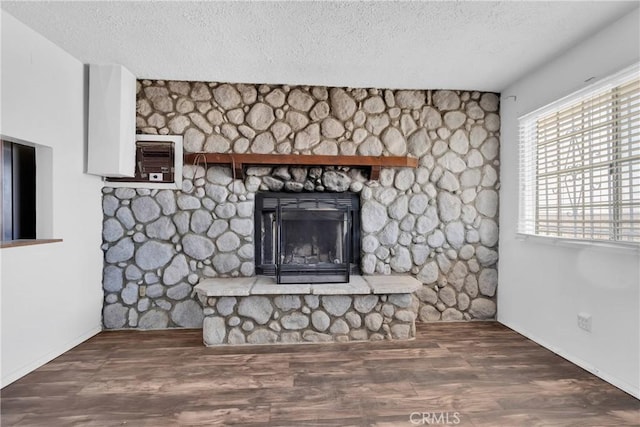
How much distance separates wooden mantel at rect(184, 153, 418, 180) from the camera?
278cm

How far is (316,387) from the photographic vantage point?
192 cm

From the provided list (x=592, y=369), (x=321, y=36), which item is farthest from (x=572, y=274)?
(x=321, y=36)

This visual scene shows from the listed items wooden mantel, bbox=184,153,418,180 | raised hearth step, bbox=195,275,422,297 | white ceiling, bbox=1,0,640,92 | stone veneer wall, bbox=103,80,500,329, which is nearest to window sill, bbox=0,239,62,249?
stone veneer wall, bbox=103,80,500,329

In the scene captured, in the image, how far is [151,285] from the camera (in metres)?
2.88

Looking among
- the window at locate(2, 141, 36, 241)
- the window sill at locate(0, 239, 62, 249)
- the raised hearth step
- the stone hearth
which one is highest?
the window at locate(2, 141, 36, 241)

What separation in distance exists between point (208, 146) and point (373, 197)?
1.61 m

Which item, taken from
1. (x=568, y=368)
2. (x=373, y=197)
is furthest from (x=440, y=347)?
(x=373, y=197)

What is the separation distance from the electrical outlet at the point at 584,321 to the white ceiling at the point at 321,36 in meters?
1.89

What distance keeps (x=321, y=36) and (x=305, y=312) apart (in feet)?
6.77

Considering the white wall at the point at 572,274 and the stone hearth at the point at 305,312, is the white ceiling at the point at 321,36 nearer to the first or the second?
the white wall at the point at 572,274

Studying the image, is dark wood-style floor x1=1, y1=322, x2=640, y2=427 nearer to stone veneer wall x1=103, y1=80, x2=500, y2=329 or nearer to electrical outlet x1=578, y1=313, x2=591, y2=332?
electrical outlet x1=578, y1=313, x2=591, y2=332

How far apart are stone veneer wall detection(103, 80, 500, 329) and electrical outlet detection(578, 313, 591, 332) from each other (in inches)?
35.7

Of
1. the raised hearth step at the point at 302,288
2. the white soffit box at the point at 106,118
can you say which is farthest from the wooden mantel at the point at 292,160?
the raised hearth step at the point at 302,288

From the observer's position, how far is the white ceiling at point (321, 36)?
184cm
